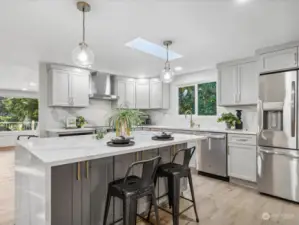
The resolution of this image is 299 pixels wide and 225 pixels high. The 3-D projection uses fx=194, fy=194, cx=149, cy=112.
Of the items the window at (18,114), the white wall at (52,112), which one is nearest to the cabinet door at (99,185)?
the white wall at (52,112)

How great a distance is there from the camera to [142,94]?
19.1 ft

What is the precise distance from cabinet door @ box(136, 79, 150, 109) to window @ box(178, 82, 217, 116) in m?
0.95

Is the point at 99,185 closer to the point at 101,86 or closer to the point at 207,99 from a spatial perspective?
the point at 101,86

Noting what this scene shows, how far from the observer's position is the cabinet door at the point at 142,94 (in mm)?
5789

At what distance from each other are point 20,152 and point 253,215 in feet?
9.50

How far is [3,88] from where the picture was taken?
757cm

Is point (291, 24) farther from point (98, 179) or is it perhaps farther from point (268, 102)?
point (98, 179)

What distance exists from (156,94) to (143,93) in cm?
41

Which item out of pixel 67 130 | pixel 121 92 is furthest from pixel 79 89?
pixel 121 92


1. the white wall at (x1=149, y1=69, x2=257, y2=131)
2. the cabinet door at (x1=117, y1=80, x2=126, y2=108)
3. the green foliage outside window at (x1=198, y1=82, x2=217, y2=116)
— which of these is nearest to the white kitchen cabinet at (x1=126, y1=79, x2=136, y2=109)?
the cabinet door at (x1=117, y1=80, x2=126, y2=108)

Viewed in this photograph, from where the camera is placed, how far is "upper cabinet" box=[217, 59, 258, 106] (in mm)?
3779

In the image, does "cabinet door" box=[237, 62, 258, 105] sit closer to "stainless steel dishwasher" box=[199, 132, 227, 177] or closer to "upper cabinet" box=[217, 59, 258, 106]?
"upper cabinet" box=[217, 59, 258, 106]

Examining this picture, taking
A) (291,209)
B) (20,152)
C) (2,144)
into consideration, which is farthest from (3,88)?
(291,209)

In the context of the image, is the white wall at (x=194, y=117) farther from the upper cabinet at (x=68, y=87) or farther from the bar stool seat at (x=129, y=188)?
the bar stool seat at (x=129, y=188)
